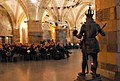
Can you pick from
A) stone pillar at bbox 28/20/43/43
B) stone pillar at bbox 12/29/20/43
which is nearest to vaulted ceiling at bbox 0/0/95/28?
stone pillar at bbox 28/20/43/43

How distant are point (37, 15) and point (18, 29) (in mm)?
10190

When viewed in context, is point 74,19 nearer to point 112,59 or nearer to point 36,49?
point 36,49

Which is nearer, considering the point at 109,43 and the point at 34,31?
the point at 109,43

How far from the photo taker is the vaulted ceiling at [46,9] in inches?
741

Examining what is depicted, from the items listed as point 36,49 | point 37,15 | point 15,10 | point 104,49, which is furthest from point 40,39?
point 104,49

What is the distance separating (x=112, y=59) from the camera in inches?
236

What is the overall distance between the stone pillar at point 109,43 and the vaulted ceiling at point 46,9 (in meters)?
9.43

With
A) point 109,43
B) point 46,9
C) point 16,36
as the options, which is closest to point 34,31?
point 46,9

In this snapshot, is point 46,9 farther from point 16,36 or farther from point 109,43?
point 109,43

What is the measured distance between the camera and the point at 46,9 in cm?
2089

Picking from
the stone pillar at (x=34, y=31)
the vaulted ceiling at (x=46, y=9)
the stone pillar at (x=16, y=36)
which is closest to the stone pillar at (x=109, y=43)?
the vaulted ceiling at (x=46, y=9)

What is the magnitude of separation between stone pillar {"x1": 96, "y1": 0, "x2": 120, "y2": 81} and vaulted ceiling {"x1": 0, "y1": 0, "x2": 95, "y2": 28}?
943cm

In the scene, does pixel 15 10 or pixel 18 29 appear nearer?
pixel 15 10

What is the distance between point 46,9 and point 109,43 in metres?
15.3
